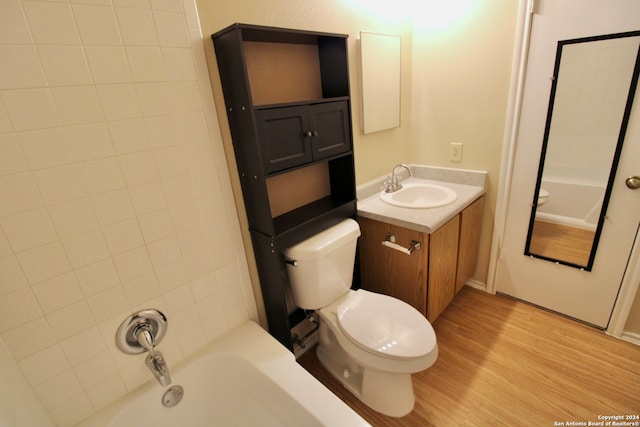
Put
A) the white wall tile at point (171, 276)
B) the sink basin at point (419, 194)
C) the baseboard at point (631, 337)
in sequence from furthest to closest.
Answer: the sink basin at point (419, 194), the baseboard at point (631, 337), the white wall tile at point (171, 276)

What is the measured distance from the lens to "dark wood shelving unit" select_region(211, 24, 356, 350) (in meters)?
1.10

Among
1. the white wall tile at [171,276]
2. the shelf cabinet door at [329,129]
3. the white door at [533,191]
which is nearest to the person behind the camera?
the white wall tile at [171,276]

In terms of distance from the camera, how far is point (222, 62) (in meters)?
1.10

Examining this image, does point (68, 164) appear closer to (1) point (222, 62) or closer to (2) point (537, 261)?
(1) point (222, 62)

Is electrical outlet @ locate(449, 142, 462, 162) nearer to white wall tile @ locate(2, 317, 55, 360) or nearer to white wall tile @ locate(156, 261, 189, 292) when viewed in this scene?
white wall tile @ locate(156, 261, 189, 292)

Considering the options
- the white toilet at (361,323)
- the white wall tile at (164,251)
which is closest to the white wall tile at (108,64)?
the white wall tile at (164,251)

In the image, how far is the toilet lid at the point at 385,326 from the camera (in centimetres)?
125

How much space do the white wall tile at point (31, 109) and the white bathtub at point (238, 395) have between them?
35.0 inches

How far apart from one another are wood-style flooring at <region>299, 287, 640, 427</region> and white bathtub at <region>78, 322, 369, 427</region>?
49cm

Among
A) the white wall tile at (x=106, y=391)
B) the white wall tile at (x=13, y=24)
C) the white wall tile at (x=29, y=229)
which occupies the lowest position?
the white wall tile at (x=106, y=391)

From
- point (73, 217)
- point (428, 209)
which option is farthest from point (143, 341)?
point (428, 209)

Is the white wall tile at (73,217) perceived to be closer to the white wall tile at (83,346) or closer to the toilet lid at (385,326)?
the white wall tile at (83,346)

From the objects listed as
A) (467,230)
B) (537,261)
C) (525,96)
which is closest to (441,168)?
(467,230)

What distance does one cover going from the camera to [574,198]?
1.65 meters
